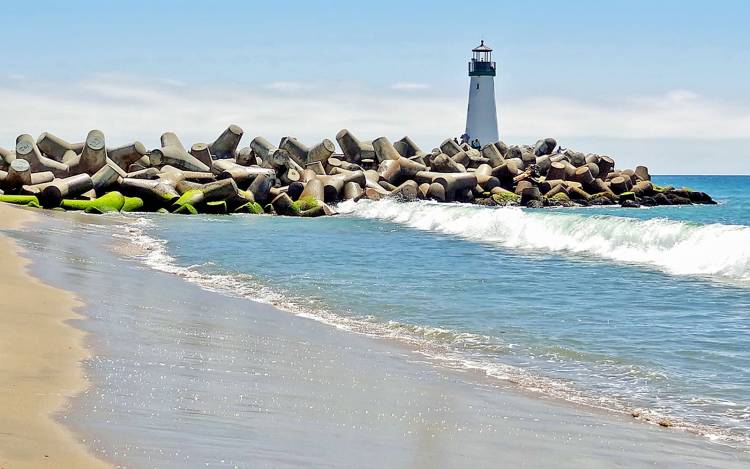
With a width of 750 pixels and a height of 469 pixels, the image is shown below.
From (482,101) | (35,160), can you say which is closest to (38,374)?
(35,160)

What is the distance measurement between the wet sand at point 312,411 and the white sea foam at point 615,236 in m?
8.85

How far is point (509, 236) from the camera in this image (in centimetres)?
2311

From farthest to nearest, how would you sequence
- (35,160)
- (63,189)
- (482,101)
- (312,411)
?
(482,101), (35,160), (63,189), (312,411)

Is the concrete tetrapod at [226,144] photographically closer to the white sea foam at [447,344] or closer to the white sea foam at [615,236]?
the white sea foam at [615,236]

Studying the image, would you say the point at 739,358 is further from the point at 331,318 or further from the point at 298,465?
the point at 298,465

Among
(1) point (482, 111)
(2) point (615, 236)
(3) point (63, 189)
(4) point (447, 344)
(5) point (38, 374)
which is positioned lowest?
(4) point (447, 344)

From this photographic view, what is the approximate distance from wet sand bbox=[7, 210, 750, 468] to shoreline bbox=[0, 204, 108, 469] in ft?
0.39

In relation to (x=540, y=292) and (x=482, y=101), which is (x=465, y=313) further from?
(x=482, y=101)

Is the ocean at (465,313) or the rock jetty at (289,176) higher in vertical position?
the rock jetty at (289,176)

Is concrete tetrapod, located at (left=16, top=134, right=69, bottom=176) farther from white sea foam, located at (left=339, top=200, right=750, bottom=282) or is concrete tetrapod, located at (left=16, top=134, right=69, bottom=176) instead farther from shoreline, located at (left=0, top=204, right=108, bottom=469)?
shoreline, located at (left=0, top=204, right=108, bottom=469)

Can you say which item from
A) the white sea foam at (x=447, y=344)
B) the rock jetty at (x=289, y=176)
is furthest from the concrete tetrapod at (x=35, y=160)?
the white sea foam at (x=447, y=344)

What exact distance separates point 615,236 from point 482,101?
142ft

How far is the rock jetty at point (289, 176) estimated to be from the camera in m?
28.4

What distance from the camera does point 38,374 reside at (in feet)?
17.9
